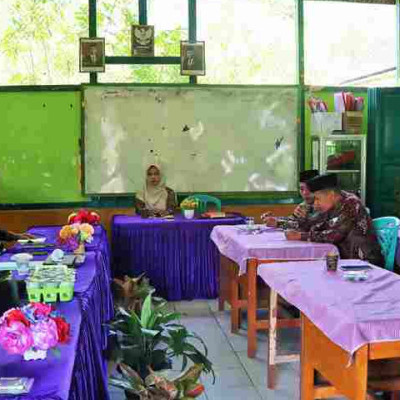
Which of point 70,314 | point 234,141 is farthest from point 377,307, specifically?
point 234,141

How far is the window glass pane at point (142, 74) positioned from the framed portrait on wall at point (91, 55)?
104 millimetres

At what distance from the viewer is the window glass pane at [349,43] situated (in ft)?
21.1

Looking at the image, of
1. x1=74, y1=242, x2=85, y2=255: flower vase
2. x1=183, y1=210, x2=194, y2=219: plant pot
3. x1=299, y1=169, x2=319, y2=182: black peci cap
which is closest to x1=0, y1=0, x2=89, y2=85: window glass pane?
x1=183, y1=210, x2=194, y2=219: plant pot

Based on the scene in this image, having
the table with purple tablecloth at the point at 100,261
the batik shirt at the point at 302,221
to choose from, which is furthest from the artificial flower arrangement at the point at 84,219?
the batik shirt at the point at 302,221

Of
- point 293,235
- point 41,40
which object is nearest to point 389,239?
point 293,235

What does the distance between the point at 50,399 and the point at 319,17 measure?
5.91m

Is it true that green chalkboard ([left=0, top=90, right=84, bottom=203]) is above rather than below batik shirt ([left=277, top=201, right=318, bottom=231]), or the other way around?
above

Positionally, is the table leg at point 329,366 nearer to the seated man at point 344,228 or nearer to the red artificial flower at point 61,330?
the red artificial flower at point 61,330

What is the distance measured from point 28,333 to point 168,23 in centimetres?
506

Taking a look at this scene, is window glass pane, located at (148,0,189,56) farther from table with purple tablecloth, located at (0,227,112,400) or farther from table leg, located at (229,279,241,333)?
table with purple tablecloth, located at (0,227,112,400)

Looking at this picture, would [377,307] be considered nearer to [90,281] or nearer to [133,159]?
[90,281]

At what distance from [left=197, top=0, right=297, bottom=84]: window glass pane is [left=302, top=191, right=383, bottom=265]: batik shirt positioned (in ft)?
9.22

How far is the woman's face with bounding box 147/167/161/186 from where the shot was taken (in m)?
5.91

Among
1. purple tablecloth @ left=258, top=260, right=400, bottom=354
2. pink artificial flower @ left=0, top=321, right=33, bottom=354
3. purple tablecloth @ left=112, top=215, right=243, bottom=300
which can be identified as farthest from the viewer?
purple tablecloth @ left=112, top=215, right=243, bottom=300
